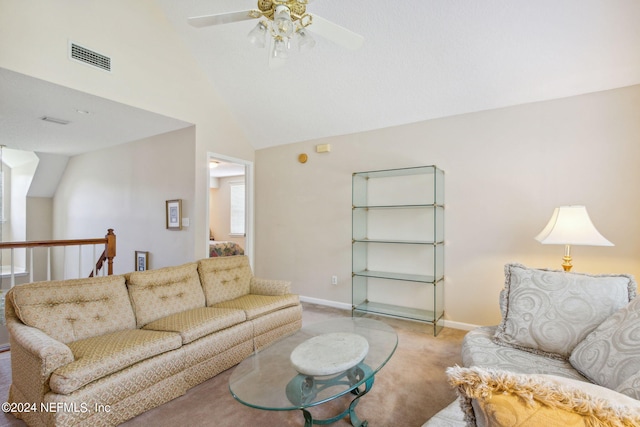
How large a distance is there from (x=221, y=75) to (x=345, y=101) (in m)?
1.63

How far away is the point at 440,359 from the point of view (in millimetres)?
2660

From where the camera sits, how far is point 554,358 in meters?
1.70

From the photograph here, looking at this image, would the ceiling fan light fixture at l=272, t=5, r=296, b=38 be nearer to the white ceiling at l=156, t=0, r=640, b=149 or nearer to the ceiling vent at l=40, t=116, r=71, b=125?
the white ceiling at l=156, t=0, r=640, b=149

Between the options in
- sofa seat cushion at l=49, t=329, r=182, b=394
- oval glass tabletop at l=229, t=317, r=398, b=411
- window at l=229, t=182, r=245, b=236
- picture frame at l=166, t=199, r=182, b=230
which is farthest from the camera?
window at l=229, t=182, r=245, b=236

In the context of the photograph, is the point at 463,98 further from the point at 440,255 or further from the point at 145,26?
the point at 145,26

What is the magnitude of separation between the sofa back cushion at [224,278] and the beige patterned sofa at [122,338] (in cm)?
1

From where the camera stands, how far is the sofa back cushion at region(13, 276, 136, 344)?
6.40ft

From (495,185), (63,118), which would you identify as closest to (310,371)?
(495,185)

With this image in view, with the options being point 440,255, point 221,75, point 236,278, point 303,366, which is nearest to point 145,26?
point 221,75

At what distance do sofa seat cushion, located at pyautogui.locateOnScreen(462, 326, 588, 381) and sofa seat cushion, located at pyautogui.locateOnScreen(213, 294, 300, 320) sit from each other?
66.2 inches

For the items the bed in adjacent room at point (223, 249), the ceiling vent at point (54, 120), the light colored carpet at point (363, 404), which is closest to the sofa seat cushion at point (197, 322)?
the light colored carpet at point (363, 404)

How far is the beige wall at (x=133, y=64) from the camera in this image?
103 inches

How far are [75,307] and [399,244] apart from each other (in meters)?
3.11

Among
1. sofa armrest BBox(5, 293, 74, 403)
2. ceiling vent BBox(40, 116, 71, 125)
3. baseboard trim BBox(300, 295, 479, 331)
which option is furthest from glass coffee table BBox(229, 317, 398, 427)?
ceiling vent BBox(40, 116, 71, 125)
